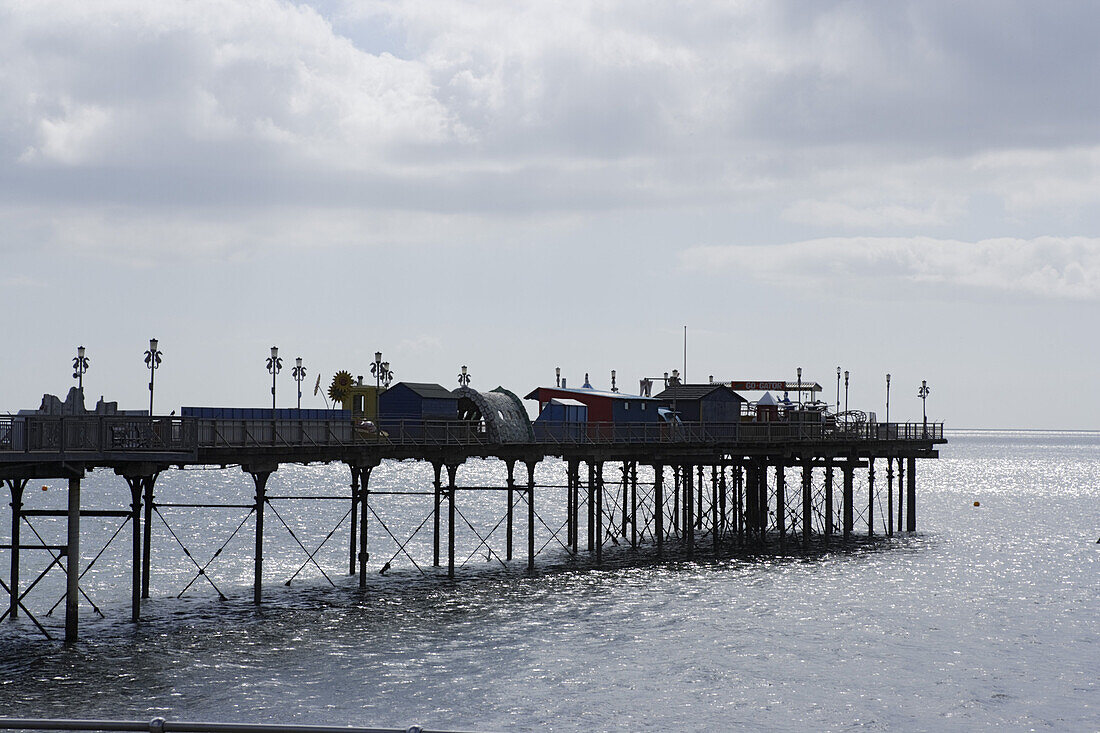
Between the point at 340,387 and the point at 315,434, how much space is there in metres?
15.7

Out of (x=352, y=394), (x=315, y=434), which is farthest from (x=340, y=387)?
(x=315, y=434)

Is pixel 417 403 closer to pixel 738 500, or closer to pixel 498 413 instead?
pixel 498 413

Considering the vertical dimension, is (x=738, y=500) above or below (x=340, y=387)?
below

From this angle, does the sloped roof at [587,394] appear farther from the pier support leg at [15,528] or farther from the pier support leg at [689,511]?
the pier support leg at [15,528]

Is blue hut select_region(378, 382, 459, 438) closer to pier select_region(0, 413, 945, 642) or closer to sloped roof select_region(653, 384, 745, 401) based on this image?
pier select_region(0, 413, 945, 642)

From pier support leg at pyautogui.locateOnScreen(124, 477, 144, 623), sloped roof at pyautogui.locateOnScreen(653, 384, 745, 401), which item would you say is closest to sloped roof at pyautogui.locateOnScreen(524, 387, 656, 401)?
sloped roof at pyautogui.locateOnScreen(653, 384, 745, 401)

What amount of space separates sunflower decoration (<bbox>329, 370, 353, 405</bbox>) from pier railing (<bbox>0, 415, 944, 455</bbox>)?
6.89m

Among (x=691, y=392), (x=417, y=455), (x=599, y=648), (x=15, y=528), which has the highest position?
(x=691, y=392)

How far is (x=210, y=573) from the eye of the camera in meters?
61.7

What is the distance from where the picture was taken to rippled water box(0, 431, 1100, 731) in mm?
30797

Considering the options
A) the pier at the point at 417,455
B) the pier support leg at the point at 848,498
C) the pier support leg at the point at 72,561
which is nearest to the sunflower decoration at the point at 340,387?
the pier at the point at 417,455

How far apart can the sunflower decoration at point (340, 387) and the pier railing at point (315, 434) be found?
6.89m

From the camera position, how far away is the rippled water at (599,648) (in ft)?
101

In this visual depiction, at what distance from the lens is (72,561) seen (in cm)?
3544
